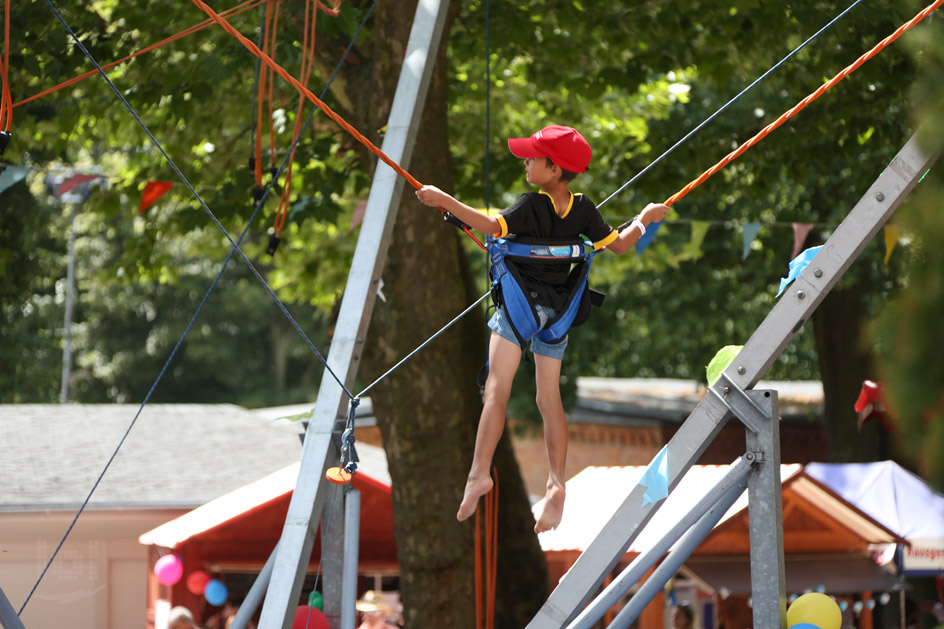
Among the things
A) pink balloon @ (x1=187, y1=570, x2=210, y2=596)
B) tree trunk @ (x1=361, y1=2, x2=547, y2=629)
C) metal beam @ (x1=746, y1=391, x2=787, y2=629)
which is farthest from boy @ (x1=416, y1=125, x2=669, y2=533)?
pink balloon @ (x1=187, y1=570, x2=210, y2=596)

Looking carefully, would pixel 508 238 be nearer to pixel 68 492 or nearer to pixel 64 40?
pixel 64 40

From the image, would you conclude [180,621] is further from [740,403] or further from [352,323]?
[740,403]

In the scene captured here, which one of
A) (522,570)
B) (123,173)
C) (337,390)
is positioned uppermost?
(123,173)

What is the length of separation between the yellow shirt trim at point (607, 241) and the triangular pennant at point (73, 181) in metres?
5.96

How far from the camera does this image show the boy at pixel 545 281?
4.10 m

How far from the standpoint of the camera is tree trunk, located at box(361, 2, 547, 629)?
6.32 m

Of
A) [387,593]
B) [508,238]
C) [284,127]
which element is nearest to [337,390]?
[508,238]

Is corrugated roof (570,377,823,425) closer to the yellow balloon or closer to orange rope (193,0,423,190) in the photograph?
the yellow balloon

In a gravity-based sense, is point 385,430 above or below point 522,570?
above

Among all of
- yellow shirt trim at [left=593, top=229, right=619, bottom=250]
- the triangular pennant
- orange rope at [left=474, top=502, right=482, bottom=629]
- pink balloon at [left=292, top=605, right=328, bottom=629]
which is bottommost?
pink balloon at [left=292, top=605, right=328, bottom=629]

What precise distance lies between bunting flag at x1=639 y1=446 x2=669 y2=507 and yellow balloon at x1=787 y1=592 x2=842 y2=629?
5.33 ft

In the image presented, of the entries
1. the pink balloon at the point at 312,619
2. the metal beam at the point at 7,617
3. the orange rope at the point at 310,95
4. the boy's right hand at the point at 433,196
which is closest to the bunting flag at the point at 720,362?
the orange rope at the point at 310,95

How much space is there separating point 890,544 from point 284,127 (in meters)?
7.22

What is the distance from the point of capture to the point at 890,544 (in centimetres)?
1155
